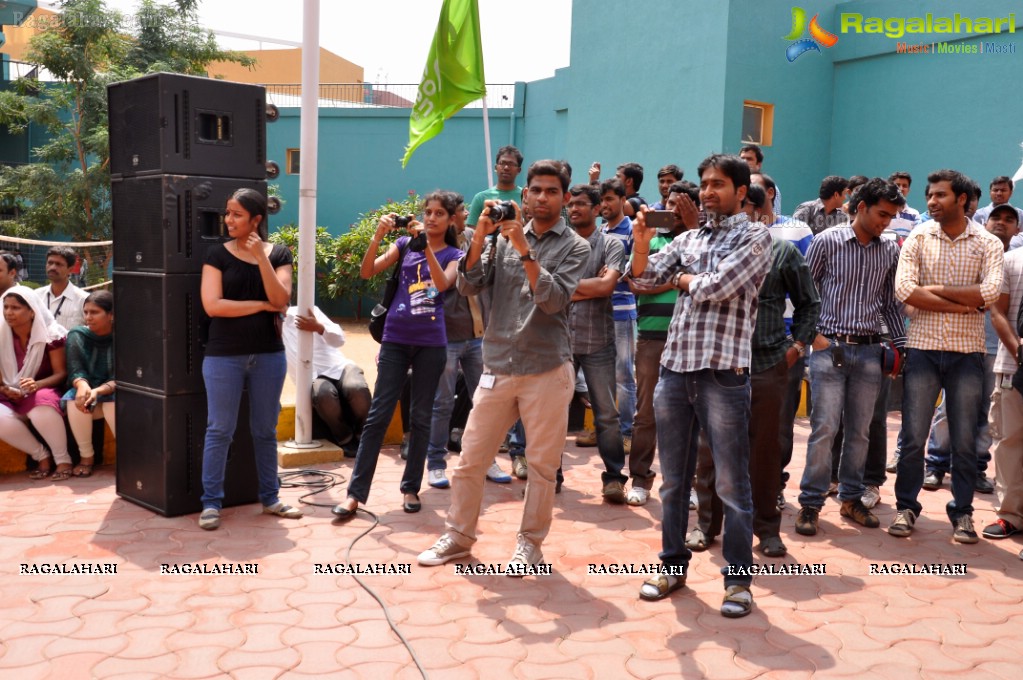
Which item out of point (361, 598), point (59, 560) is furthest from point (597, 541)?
point (59, 560)

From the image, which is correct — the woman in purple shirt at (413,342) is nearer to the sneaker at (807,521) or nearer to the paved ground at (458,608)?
the paved ground at (458,608)

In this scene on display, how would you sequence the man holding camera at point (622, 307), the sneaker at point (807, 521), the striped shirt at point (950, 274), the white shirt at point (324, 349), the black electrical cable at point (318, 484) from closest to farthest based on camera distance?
the black electrical cable at point (318, 484), the striped shirt at point (950, 274), the sneaker at point (807, 521), the man holding camera at point (622, 307), the white shirt at point (324, 349)

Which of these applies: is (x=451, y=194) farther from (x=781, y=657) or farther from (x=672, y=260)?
(x=781, y=657)

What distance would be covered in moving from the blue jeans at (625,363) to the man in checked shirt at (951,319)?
2035 millimetres

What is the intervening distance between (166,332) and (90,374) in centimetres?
138

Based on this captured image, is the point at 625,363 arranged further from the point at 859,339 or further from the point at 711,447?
the point at 711,447

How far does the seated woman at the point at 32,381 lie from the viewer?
6191 millimetres

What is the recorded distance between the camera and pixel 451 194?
5.50 meters

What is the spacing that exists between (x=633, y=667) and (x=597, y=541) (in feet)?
5.16

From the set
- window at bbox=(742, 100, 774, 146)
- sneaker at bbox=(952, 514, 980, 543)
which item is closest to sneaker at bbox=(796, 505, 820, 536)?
sneaker at bbox=(952, 514, 980, 543)

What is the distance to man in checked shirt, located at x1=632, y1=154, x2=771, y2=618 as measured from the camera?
13.3ft

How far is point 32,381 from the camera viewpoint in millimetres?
6266

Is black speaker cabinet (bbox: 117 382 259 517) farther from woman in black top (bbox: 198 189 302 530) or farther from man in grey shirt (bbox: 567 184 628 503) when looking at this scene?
man in grey shirt (bbox: 567 184 628 503)

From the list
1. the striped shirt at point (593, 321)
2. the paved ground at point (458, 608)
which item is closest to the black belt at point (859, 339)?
the paved ground at point (458, 608)
